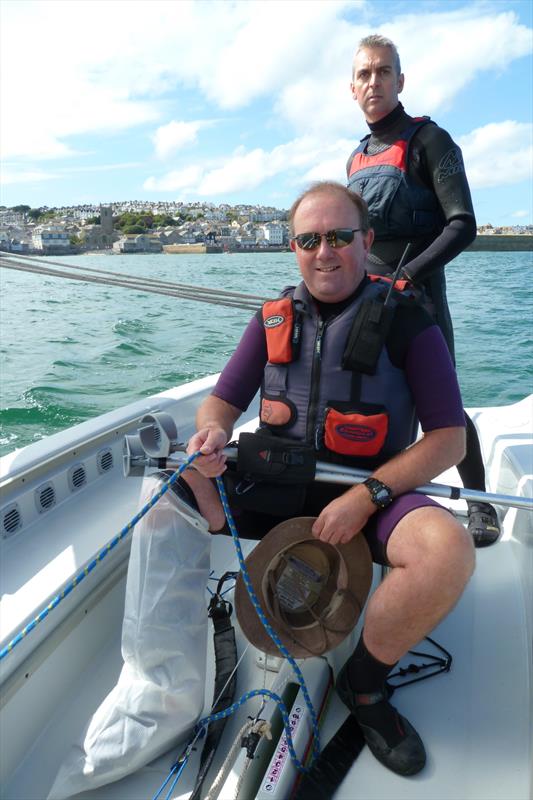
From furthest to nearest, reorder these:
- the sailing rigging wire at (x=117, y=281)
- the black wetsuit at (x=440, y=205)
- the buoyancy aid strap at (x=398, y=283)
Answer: the sailing rigging wire at (x=117, y=281) → the black wetsuit at (x=440, y=205) → the buoyancy aid strap at (x=398, y=283)

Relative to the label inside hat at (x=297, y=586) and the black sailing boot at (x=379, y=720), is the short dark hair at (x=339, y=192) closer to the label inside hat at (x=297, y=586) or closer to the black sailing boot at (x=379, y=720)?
the label inside hat at (x=297, y=586)

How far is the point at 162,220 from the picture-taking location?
269 ft

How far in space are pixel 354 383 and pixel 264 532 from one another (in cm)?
48

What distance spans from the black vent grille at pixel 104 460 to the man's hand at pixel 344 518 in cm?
110

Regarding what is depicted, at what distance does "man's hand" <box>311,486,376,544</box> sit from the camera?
1.40 metres

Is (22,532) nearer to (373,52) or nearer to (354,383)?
(354,383)

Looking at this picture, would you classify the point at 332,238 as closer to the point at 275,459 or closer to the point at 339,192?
the point at 339,192

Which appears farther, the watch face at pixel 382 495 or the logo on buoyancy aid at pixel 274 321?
the logo on buoyancy aid at pixel 274 321

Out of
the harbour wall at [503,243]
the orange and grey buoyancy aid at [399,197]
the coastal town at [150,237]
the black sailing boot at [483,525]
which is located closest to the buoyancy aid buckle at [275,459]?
the black sailing boot at [483,525]

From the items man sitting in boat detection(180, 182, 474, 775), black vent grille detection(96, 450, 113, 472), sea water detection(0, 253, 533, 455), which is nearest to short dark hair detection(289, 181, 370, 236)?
man sitting in boat detection(180, 182, 474, 775)

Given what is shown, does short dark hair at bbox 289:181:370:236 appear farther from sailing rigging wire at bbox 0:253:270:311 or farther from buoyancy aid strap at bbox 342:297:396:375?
sailing rigging wire at bbox 0:253:270:311

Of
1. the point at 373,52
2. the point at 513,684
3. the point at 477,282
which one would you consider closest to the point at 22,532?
the point at 513,684

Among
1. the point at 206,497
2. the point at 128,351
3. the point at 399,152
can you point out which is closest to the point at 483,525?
the point at 206,497

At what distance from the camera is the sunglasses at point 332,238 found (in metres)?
1.58
